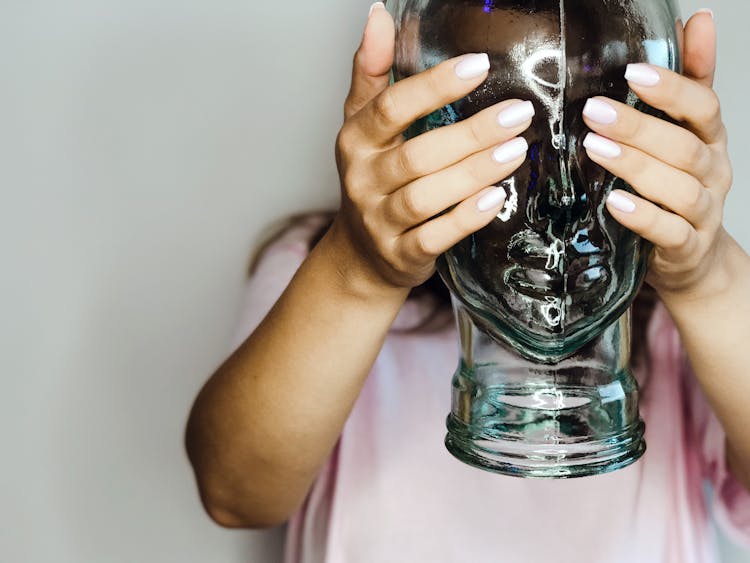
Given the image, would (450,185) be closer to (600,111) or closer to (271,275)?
(600,111)

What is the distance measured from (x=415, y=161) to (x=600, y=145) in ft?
0.26

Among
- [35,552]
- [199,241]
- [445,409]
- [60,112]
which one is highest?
[60,112]

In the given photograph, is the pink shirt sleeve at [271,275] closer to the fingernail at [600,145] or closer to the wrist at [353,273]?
the wrist at [353,273]

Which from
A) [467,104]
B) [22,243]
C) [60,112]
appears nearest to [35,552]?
Answer: [22,243]

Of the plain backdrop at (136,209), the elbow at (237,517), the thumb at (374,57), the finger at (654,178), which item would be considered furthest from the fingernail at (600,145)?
the plain backdrop at (136,209)

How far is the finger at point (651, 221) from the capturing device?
420 millimetres

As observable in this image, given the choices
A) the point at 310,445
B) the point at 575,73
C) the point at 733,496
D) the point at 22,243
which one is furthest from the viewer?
the point at 22,243

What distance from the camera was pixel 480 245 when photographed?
44 cm

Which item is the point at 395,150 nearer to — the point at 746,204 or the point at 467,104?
the point at 467,104

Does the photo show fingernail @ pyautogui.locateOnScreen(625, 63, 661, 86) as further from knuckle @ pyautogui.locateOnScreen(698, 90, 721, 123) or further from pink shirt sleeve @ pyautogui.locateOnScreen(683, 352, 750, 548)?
pink shirt sleeve @ pyautogui.locateOnScreen(683, 352, 750, 548)

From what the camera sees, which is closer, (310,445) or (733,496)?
(310,445)

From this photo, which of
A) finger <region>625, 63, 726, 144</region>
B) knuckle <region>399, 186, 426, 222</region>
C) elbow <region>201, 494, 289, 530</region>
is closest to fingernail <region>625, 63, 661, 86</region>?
finger <region>625, 63, 726, 144</region>

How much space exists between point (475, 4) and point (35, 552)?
821mm

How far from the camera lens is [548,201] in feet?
1.37
